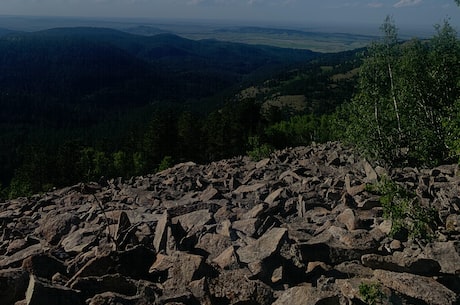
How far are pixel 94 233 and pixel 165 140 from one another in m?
65.9

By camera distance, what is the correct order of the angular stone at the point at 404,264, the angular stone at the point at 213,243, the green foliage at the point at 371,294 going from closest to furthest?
1. the green foliage at the point at 371,294
2. the angular stone at the point at 404,264
3. the angular stone at the point at 213,243

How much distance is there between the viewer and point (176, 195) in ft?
75.5

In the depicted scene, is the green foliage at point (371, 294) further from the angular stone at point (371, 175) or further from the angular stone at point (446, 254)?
the angular stone at point (371, 175)

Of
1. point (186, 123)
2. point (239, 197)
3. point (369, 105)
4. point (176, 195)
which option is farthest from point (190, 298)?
point (186, 123)

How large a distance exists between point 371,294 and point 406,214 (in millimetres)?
5506

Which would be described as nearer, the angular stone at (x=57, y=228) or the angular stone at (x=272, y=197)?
the angular stone at (x=57, y=228)

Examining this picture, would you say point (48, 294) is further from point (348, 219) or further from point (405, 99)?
point (405, 99)

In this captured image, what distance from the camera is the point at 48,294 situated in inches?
341

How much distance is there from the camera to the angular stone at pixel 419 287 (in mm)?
9164

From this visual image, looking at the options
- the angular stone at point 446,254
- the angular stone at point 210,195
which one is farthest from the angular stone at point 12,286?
the angular stone at point 210,195

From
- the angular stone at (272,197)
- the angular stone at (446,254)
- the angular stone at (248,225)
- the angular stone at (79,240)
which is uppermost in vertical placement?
the angular stone at (446,254)

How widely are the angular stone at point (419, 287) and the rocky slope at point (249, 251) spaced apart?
24 mm

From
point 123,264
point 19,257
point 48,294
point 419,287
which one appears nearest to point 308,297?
point 419,287

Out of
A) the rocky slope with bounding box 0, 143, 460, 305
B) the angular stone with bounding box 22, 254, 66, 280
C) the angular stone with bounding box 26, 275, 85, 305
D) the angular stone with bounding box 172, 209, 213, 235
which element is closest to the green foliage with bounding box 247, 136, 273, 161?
the rocky slope with bounding box 0, 143, 460, 305
